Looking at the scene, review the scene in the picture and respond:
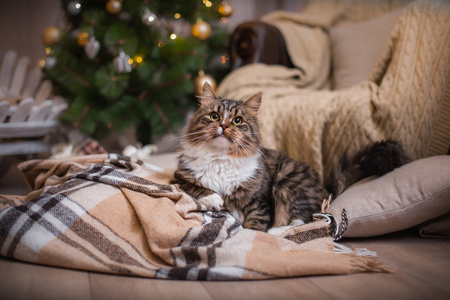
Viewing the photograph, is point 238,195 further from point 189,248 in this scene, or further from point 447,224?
point 447,224

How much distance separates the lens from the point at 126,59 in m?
2.18

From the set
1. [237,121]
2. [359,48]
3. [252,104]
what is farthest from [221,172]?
[359,48]

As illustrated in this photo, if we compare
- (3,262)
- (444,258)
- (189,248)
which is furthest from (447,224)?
(3,262)

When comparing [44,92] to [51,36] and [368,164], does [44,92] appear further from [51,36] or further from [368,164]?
[368,164]

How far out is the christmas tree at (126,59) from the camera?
87.1 inches

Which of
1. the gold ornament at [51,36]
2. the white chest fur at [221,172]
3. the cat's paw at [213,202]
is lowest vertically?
the cat's paw at [213,202]

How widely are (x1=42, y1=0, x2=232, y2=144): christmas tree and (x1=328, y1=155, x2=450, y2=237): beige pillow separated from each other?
5.03ft

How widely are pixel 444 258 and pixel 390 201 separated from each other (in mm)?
239

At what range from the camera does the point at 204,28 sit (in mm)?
2416

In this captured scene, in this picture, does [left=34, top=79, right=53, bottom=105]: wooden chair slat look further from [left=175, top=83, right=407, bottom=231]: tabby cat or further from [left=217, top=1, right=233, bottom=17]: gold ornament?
[left=175, top=83, right=407, bottom=231]: tabby cat

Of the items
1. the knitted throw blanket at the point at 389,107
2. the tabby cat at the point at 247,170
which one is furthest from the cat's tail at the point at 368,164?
the knitted throw blanket at the point at 389,107

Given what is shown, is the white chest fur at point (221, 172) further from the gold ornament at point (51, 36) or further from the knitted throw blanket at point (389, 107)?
the gold ornament at point (51, 36)

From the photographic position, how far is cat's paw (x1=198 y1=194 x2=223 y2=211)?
3.85 ft

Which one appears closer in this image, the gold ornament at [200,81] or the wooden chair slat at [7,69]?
the gold ornament at [200,81]
